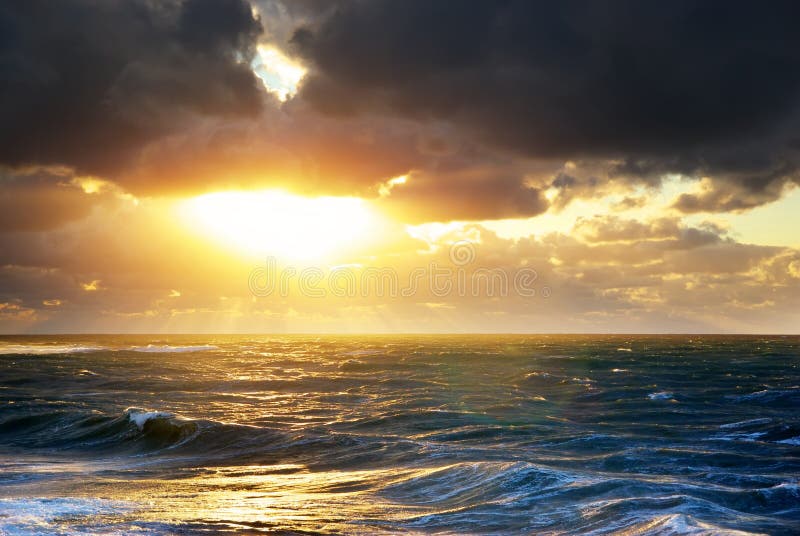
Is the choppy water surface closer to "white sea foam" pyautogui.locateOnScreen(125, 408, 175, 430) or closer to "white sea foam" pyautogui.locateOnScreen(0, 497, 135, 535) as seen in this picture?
"white sea foam" pyautogui.locateOnScreen(0, 497, 135, 535)

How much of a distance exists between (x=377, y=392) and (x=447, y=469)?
32.8m

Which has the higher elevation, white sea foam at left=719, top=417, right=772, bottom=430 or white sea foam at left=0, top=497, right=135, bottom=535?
white sea foam at left=0, top=497, right=135, bottom=535

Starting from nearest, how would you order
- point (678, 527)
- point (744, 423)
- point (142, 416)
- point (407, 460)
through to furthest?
1. point (678, 527)
2. point (407, 460)
3. point (744, 423)
4. point (142, 416)

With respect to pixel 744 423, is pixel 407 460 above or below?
below

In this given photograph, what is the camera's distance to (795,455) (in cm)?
2683

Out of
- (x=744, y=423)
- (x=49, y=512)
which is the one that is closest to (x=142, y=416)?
(x=49, y=512)

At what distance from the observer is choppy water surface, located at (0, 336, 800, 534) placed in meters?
17.1

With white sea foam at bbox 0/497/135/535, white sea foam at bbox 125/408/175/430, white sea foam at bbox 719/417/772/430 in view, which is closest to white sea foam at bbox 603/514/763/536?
white sea foam at bbox 0/497/135/535

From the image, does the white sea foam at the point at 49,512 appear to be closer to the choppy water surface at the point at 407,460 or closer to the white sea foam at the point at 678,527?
the choppy water surface at the point at 407,460

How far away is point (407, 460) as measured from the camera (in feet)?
86.9

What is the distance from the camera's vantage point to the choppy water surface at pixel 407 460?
17.1m

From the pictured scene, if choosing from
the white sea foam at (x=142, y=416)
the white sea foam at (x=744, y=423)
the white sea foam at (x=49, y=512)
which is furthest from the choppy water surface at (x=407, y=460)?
the white sea foam at (x=744, y=423)

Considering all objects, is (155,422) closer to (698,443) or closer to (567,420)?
(567,420)

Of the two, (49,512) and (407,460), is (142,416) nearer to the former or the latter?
(407,460)
